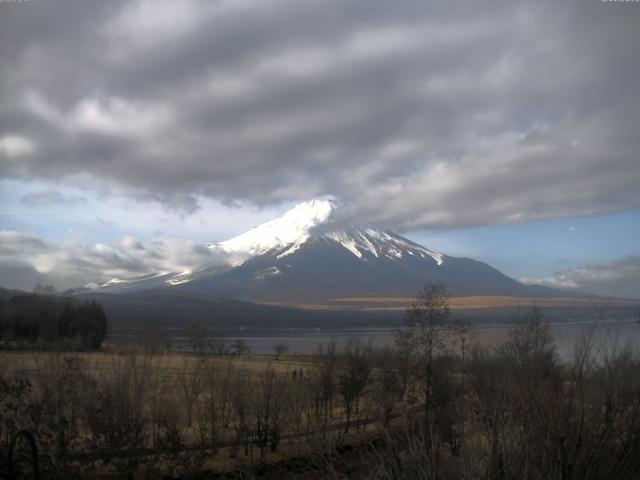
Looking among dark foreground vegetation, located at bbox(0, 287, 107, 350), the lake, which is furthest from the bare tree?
dark foreground vegetation, located at bbox(0, 287, 107, 350)

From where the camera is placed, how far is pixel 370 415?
1427 inches

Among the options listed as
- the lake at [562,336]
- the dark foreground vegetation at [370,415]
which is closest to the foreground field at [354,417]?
the dark foreground vegetation at [370,415]

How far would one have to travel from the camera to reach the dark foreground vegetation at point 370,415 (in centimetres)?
639

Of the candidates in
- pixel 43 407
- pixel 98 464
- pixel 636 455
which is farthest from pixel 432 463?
pixel 98 464

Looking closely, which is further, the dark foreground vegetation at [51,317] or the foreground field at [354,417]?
the dark foreground vegetation at [51,317]

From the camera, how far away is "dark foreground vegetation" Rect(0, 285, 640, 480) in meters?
6.39

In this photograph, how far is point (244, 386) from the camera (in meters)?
26.9

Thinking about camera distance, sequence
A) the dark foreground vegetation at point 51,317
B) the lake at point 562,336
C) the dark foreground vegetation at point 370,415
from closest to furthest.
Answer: the dark foreground vegetation at point 370,415
the lake at point 562,336
the dark foreground vegetation at point 51,317

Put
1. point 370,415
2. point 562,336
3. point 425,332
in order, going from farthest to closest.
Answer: point 370,415 → point 425,332 → point 562,336

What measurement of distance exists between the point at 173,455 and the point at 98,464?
3.31 meters

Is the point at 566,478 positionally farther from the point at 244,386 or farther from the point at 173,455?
the point at 244,386

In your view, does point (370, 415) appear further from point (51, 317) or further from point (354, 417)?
point (51, 317)

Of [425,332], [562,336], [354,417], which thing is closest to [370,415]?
[354,417]

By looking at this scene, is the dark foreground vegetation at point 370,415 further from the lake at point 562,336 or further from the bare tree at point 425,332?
the lake at point 562,336
